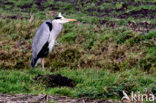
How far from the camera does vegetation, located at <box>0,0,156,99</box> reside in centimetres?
606

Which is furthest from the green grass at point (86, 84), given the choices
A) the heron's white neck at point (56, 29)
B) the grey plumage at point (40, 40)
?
the heron's white neck at point (56, 29)

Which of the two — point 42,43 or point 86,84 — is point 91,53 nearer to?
→ point 42,43

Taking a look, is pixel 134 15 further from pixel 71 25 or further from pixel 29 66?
pixel 29 66

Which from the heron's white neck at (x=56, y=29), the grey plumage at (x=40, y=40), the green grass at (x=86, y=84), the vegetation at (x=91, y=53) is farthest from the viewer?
the heron's white neck at (x=56, y=29)

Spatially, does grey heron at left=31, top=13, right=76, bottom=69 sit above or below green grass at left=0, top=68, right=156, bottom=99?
above

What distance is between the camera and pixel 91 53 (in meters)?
9.05

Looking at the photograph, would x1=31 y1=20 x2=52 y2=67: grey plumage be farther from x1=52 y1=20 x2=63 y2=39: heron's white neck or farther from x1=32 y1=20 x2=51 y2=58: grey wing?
x1=52 y1=20 x2=63 y2=39: heron's white neck

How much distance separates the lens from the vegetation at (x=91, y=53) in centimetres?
606

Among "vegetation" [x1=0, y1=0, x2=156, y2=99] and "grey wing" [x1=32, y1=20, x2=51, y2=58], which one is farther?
"grey wing" [x1=32, y1=20, x2=51, y2=58]

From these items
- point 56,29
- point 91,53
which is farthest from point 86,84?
point 91,53

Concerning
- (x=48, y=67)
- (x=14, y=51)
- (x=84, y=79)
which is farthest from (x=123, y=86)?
(x=14, y=51)

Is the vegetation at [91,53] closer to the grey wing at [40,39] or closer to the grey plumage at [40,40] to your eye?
the grey plumage at [40,40]

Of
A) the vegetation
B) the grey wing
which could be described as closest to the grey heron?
the grey wing

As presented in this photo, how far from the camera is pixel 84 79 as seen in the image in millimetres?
6672
